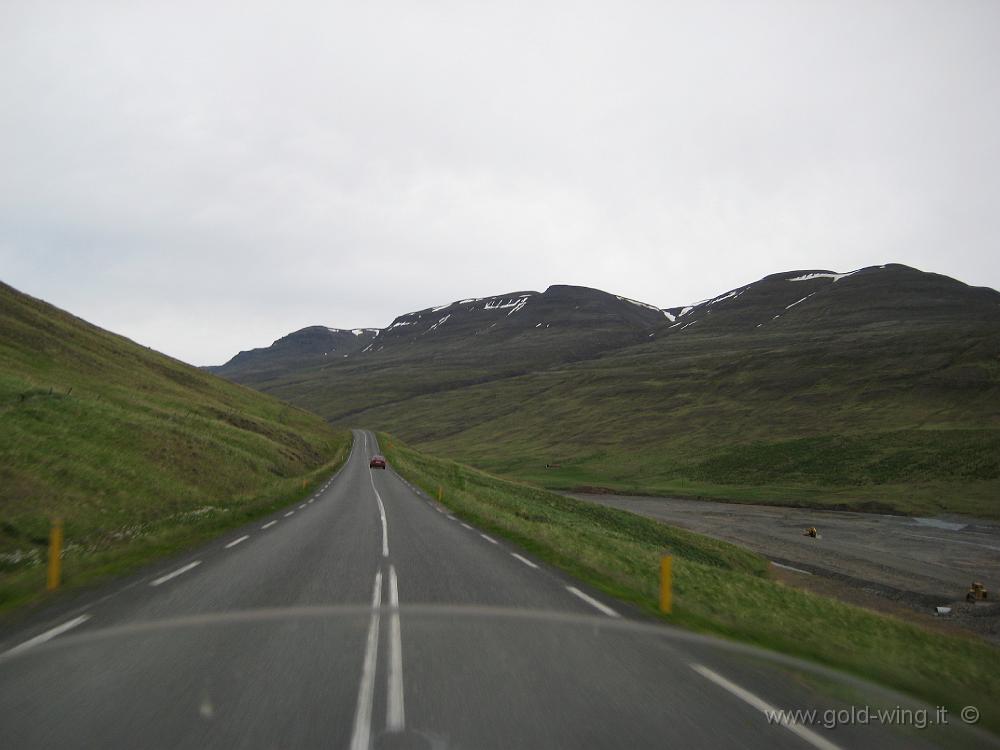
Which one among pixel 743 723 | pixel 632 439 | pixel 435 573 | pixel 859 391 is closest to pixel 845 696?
pixel 743 723

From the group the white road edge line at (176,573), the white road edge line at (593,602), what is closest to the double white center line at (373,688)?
the white road edge line at (593,602)

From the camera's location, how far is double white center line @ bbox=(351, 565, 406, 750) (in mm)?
4963

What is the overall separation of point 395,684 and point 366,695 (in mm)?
409

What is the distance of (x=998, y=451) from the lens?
5616 centimetres

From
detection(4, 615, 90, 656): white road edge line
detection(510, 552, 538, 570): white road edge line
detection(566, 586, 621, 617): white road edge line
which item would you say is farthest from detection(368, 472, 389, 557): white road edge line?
detection(4, 615, 90, 656): white road edge line

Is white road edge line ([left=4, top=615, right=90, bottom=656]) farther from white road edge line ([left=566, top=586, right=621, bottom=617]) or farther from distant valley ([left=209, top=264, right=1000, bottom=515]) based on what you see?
distant valley ([left=209, top=264, right=1000, bottom=515])

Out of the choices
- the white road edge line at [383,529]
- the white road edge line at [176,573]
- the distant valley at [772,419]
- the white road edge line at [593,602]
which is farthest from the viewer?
the distant valley at [772,419]

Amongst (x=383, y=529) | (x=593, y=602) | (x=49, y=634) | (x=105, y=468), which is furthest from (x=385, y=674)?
(x=105, y=468)

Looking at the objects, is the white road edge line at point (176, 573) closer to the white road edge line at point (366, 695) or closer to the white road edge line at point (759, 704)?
the white road edge line at point (366, 695)

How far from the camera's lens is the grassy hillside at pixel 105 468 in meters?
13.5

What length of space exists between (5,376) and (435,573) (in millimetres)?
27501

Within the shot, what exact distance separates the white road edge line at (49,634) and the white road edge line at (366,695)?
3952 mm

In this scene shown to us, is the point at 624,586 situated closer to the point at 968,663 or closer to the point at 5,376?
the point at 968,663

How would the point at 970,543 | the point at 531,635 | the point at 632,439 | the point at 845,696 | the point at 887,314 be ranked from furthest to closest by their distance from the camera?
the point at 887,314 < the point at 632,439 < the point at 970,543 < the point at 531,635 < the point at 845,696
